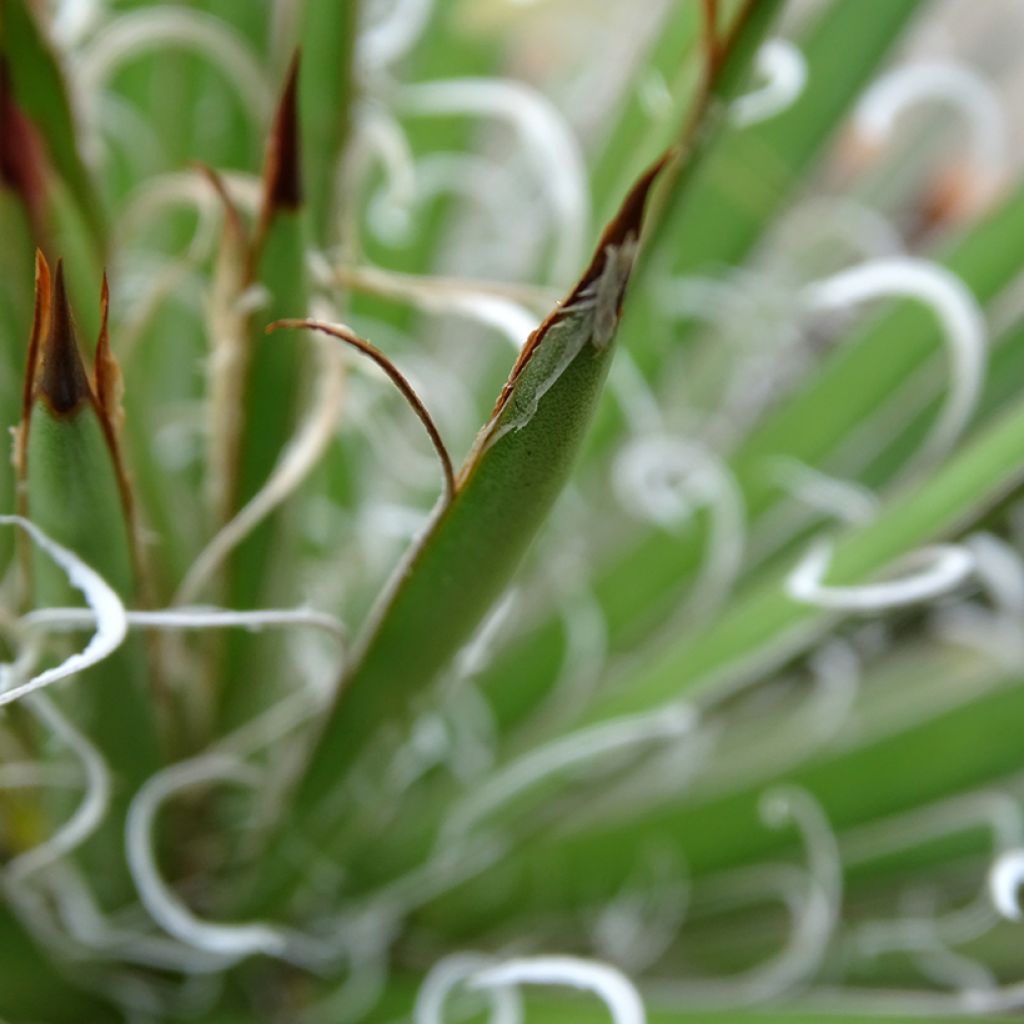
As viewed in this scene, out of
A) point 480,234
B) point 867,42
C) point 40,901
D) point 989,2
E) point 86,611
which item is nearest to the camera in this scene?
point 86,611

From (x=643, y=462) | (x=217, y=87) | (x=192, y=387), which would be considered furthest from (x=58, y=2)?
(x=643, y=462)

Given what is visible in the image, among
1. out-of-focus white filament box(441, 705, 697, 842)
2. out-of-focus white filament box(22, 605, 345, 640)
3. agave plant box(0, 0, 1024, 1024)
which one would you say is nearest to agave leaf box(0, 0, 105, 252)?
agave plant box(0, 0, 1024, 1024)

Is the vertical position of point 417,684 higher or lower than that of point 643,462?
lower

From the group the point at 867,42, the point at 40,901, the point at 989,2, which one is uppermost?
the point at 989,2

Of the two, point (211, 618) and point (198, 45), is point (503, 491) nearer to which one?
point (211, 618)

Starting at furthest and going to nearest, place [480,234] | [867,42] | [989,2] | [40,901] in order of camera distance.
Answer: [989,2]
[480,234]
[867,42]
[40,901]

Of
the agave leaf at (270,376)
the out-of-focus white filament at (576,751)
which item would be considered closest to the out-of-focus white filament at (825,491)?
the out-of-focus white filament at (576,751)

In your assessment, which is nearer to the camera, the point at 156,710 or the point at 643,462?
the point at 156,710

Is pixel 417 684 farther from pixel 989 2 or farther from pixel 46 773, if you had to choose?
pixel 989 2
